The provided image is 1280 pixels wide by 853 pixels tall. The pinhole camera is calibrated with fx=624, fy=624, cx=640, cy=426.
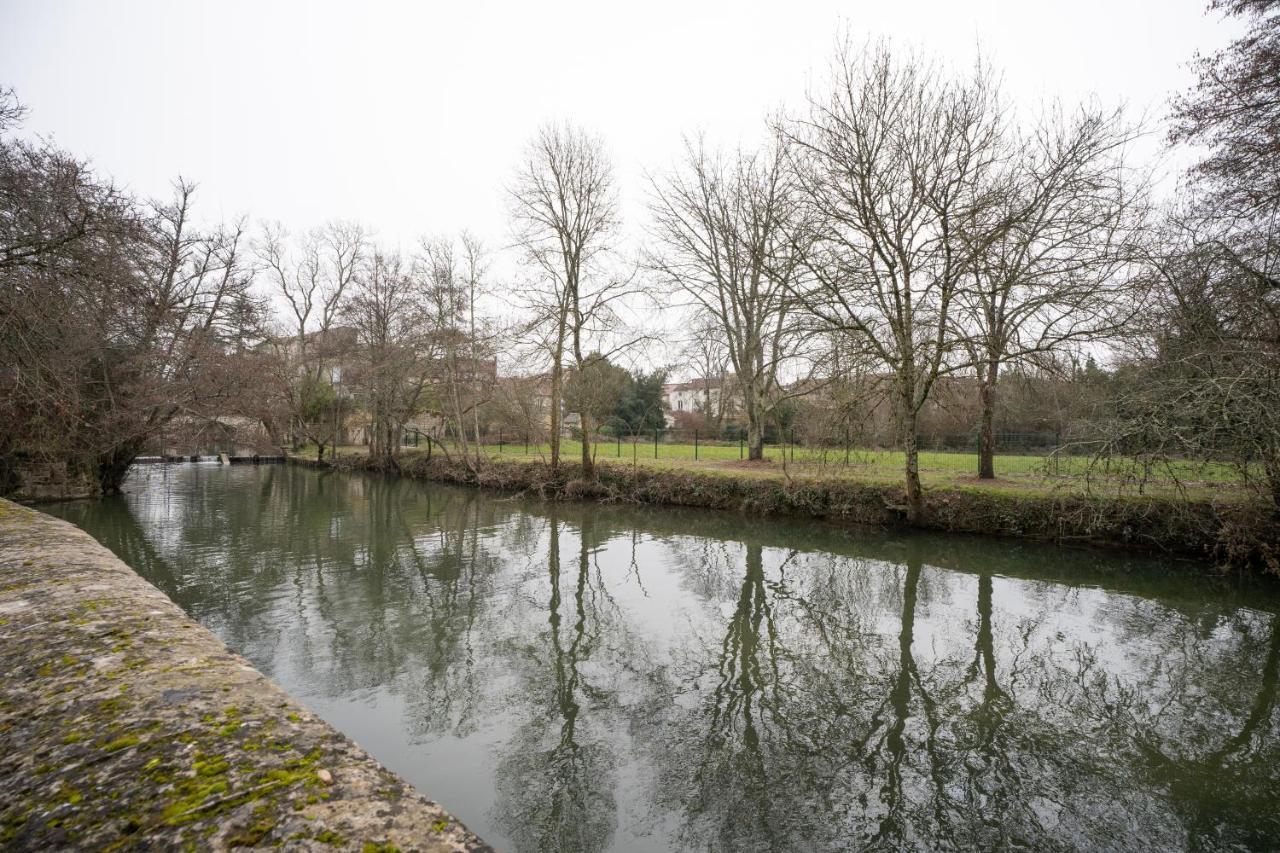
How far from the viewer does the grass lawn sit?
955 cm

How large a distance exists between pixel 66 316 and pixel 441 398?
18.8 metres

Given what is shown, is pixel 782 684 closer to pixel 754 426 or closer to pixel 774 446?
pixel 754 426

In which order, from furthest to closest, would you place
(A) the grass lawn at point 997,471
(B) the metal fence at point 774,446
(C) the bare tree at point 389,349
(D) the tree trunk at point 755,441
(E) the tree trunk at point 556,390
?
(C) the bare tree at point 389,349, (D) the tree trunk at point 755,441, (E) the tree trunk at point 556,390, (B) the metal fence at point 774,446, (A) the grass lawn at point 997,471

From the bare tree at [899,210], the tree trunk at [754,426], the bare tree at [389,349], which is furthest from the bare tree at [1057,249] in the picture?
the bare tree at [389,349]

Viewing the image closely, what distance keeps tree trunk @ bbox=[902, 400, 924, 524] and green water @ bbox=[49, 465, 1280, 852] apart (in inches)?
57.1

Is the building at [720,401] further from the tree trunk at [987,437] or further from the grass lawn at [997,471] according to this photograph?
the tree trunk at [987,437]

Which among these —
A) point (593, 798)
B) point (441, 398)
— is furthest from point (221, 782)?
point (441, 398)

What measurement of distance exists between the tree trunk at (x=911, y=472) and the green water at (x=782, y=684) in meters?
1.45

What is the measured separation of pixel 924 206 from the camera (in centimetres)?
1250

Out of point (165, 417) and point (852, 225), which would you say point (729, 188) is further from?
point (165, 417)

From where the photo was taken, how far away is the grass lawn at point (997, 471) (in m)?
9.55

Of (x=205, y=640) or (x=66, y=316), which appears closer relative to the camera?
(x=205, y=640)

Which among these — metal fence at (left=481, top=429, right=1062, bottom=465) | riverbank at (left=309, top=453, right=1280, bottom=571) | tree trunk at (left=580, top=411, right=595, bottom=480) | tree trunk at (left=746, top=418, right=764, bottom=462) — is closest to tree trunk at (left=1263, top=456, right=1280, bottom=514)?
riverbank at (left=309, top=453, right=1280, bottom=571)

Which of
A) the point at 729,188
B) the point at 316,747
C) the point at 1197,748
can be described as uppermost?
the point at 729,188
